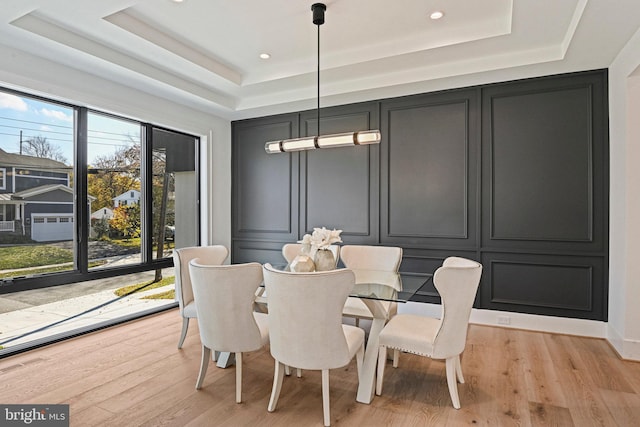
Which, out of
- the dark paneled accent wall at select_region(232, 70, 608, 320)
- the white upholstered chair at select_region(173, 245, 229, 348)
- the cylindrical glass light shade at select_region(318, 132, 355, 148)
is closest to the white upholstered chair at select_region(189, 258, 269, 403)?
the white upholstered chair at select_region(173, 245, 229, 348)

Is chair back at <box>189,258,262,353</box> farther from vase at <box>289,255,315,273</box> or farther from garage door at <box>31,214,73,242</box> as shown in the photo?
garage door at <box>31,214,73,242</box>

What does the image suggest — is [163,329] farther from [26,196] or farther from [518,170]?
[518,170]

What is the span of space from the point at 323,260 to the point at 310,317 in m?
0.84

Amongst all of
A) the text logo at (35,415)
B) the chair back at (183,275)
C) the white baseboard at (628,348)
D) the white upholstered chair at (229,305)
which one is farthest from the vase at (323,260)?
the white baseboard at (628,348)

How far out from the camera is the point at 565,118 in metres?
3.62

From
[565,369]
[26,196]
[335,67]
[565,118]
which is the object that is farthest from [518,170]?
[26,196]

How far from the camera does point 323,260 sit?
2.84m

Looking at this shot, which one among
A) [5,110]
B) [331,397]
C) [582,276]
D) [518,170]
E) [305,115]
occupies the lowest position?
[331,397]

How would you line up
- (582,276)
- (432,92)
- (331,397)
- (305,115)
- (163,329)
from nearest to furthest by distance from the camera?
(331,397) → (582,276) → (163,329) → (432,92) → (305,115)

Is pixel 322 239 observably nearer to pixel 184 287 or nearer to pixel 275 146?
pixel 275 146

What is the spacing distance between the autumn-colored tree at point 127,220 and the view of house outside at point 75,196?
11 millimetres

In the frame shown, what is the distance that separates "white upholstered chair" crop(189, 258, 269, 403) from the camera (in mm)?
2283

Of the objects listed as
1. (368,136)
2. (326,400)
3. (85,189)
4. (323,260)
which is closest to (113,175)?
(85,189)

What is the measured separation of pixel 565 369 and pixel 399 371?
1.31m
